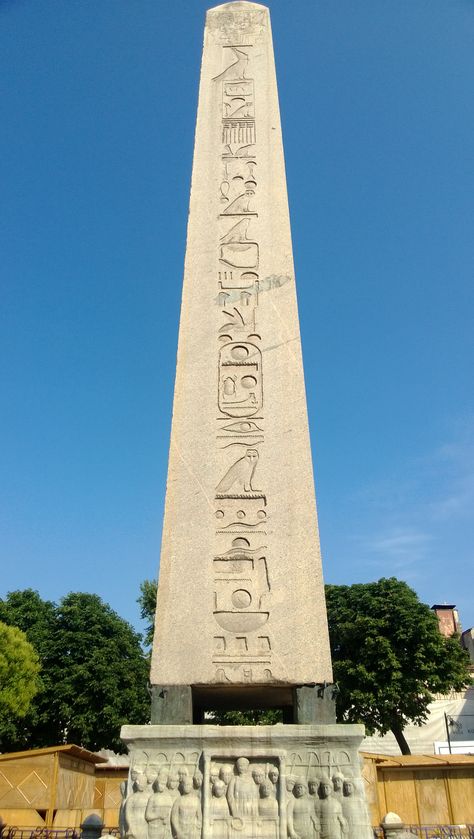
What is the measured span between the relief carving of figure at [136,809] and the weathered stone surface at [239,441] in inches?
24.9

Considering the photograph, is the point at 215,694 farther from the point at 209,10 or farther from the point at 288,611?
the point at 209,10

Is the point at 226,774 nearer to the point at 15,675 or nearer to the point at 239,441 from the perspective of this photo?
the point at 239,441

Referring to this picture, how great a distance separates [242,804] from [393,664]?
58.7 feet

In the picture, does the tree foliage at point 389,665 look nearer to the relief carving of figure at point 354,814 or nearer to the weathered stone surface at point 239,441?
the weathered stone surface at point 239,441

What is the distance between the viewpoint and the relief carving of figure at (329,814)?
4.18 m

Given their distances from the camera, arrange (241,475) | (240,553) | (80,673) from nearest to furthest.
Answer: (240,553) → (241,475) → (80,673)

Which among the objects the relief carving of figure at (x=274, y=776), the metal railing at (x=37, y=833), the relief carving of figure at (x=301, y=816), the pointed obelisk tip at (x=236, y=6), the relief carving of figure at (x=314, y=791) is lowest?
the metal railing at (x=37, y=833)

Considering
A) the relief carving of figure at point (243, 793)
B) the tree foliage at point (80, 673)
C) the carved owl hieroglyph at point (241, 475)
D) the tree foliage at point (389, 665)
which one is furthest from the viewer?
the tree foliage at point (80, 673)

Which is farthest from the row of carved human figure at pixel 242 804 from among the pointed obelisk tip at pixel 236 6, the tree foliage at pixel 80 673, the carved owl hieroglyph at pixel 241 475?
the tree foliage at pixel 80 673

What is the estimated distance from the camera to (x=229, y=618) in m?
4.79

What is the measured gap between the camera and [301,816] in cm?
425

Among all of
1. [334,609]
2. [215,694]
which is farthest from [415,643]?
[215,694]

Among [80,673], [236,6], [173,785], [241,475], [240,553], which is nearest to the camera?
[173,785]

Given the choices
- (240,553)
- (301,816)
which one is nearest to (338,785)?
(301,816)
